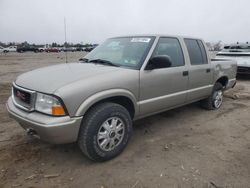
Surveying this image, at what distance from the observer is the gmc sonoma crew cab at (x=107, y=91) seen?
9.55 ft

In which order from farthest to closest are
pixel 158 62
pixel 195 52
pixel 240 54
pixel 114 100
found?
pixel 240 54 < pixel 195 52 < pixel 158 62 < pixel 114 100

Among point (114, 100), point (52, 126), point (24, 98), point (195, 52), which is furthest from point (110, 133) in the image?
point (195, 52)

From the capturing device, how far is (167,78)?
412 centimetres

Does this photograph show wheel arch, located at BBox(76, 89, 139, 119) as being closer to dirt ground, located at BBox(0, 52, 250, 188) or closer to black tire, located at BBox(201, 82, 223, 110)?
dirt ground, located at BBox(0, 52, 250, 188)

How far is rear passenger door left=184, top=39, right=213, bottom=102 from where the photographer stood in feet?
15.7

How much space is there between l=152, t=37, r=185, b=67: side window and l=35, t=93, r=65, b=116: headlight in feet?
6.21

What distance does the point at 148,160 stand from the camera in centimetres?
346

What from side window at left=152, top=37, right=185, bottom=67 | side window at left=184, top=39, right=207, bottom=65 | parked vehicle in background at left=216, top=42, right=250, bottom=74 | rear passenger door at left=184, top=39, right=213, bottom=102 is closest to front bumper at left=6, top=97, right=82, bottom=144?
side window at left=152, top=37, right=185, bottom=67

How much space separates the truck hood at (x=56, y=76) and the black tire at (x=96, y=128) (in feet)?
1.54

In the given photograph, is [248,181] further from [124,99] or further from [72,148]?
[72,148]

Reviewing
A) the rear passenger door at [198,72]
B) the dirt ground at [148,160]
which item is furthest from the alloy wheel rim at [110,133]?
the rear passenger door at [198,72]

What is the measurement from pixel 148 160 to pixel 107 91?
44.6 inches

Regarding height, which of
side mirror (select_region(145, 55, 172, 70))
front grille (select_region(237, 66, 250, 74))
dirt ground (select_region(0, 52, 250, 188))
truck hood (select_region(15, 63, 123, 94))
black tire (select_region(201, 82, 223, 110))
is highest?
side mirror (select_region(145, 55, 172, 70))

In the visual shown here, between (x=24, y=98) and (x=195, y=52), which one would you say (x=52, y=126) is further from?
(x=195, y=52)
